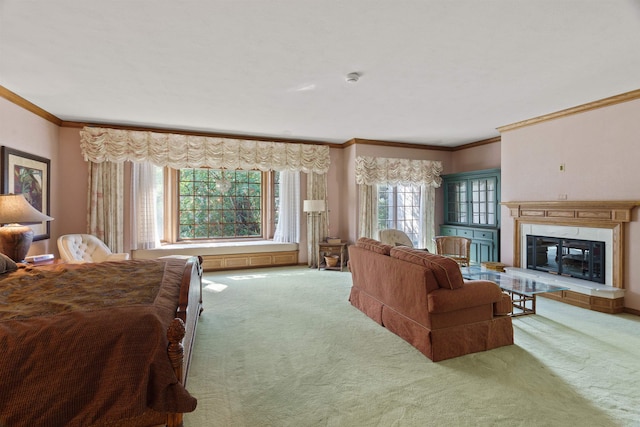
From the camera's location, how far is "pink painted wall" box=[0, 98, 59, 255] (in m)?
3.78

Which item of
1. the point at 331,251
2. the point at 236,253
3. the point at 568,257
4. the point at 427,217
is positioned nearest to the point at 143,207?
the point at 236,253

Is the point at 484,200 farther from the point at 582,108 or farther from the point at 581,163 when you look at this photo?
the point at 582,108

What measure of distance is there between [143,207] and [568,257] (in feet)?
22.4

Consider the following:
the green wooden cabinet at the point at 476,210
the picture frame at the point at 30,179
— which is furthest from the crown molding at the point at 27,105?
the green wooden cabinet at the point at 476,210

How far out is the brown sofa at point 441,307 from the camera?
2703 mm

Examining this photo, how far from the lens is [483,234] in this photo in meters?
6.12

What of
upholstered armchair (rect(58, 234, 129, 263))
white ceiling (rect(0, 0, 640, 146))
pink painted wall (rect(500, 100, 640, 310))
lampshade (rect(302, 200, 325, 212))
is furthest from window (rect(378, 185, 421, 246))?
upholstered armchair (rect(58, 234, 129, 263))

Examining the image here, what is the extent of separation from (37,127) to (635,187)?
7.84 meters

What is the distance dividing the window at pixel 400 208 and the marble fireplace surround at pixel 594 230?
264cm

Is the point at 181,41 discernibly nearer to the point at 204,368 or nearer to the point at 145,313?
the point at 145,313

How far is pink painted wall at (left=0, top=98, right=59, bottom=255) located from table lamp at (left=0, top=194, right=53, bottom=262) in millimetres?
968

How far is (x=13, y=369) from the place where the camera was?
1.38 meters

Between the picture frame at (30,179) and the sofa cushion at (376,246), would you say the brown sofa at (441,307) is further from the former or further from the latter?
the picture frame at (30,179)

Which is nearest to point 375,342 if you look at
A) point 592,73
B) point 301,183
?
point 592,73
